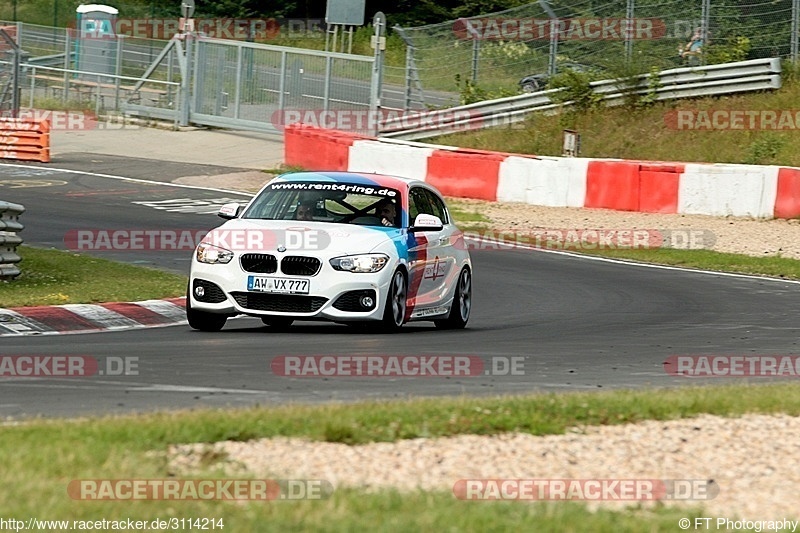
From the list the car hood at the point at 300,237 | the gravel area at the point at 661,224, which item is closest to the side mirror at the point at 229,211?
the car hood at the point at 300,237

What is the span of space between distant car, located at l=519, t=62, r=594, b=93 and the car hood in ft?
63.1

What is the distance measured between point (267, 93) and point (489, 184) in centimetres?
1087

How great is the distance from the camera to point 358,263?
11.6 meters

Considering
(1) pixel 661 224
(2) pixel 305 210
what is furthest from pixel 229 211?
(1) pixel 661 224

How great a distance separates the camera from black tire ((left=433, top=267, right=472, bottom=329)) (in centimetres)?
1342

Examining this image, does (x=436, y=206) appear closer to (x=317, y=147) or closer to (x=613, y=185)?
(x=613, y=185)

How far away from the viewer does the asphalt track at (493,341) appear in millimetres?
8617

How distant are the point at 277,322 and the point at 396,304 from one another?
1.19 m

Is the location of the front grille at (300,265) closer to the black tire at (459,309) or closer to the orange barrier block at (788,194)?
the black tire at (459,309)

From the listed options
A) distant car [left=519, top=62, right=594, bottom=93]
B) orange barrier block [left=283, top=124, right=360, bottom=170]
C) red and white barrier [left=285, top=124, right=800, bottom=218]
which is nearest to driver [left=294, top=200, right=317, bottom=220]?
red and white barrier [left=285, top=124, right=800, bottom=218]

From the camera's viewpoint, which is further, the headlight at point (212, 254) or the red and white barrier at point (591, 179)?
the red and white barrier at point (591, 179)

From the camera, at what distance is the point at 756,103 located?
2831cm

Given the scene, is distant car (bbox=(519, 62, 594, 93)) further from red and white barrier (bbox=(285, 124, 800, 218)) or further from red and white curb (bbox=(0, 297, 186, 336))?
red and white curb (bbox=(0, 297, 186, 336))

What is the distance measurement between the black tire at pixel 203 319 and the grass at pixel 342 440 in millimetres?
4219
